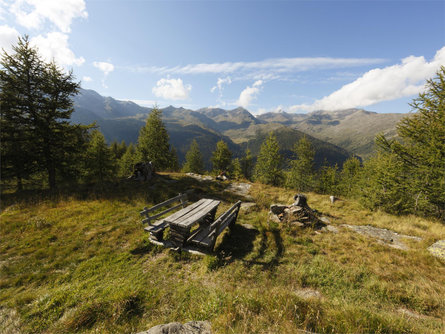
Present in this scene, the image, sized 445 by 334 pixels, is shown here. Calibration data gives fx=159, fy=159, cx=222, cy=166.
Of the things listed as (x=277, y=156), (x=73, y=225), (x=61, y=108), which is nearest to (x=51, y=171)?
(x=61, y=108)

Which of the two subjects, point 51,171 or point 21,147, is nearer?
point 21,147

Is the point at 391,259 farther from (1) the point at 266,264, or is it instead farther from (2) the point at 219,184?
(2) the point at 219,184

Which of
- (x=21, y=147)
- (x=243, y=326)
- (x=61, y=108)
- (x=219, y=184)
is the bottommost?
(x=219, y=184)

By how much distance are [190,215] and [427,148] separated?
18.2 meters

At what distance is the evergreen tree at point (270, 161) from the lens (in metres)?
28.6

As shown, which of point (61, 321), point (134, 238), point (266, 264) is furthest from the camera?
point (134, 238)

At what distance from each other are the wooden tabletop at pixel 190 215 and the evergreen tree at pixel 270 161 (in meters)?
23.0

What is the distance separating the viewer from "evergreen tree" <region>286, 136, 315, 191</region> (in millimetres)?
30688

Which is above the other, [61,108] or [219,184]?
[61,108]

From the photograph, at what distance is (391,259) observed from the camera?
5859 millimetres

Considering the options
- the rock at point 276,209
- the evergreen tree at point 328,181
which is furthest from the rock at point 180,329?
the evergreen tree at point 328,181

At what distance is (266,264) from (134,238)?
564 centimetres

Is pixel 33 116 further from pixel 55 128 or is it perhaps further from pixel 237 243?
pixel 237 243

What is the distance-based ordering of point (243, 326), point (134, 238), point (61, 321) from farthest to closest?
point (134, 238)
point (61, 321)
point (243, 326)
